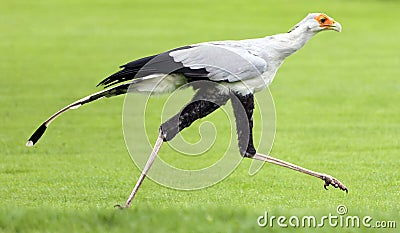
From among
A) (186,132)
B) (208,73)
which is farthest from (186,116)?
(186,132)

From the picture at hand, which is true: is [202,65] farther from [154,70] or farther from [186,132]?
[186,132]

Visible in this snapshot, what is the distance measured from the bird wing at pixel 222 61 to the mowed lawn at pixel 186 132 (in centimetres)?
98

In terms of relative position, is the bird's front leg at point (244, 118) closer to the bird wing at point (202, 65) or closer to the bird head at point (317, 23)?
the bird wing at point (202, 65)

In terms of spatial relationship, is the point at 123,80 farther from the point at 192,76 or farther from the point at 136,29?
the point at 136,29

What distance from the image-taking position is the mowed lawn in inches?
255

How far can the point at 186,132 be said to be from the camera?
11.1 m

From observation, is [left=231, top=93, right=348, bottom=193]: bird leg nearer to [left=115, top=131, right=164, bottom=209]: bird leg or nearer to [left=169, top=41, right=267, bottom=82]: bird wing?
[left=169, top=41, right=267, bottom=82]: bird wing

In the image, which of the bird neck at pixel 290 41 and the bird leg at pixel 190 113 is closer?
the bird leg at pixel 190 113

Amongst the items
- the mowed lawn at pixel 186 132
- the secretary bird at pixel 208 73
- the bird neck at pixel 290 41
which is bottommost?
the mowed lawn at pixel 186 132

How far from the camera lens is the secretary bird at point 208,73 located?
269 inches

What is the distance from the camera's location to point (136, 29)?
22.0 metres

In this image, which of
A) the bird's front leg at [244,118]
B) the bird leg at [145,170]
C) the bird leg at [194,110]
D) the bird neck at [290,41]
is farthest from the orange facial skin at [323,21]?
the bird leg at [145,170]

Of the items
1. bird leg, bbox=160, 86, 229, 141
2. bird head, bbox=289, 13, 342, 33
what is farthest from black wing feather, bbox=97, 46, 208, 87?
bird head, bbox=289, 13, 342, 33

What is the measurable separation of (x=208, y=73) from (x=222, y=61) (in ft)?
0.46
